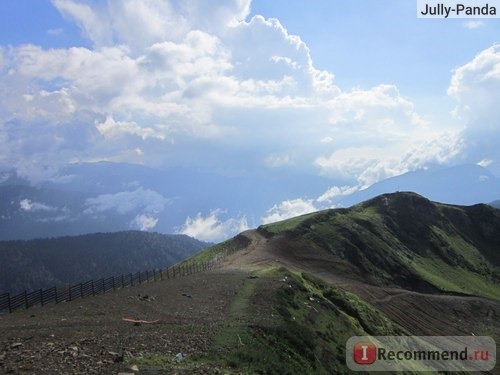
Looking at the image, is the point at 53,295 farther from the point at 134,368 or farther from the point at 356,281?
the point at 356,281

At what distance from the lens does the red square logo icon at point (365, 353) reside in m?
50.5

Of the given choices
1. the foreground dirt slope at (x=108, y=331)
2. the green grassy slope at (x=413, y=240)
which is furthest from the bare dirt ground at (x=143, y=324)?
the green grassy slope at (x=413, y=240)

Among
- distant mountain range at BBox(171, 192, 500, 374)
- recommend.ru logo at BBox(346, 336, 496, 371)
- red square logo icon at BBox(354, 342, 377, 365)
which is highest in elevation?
distant mountain range at BBox(171, 192, 500, 374)

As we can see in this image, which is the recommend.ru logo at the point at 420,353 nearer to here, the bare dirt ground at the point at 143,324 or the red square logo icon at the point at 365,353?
the red square logo icon at the point at 365,353

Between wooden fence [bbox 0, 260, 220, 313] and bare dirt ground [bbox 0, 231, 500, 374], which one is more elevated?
wooden fence [bbox 0, 260, 220, 313]

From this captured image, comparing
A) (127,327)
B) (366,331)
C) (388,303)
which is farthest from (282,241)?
(127,327)

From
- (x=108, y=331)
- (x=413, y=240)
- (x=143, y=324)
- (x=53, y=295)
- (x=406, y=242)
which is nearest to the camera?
(x=108, y=331)

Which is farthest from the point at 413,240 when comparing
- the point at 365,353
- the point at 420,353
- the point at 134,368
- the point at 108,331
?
the point at 134,368

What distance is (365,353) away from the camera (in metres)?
53.5

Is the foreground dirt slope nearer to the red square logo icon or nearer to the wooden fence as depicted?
the wooden fence

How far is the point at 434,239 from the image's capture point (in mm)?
145250

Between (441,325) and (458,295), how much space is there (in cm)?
2689

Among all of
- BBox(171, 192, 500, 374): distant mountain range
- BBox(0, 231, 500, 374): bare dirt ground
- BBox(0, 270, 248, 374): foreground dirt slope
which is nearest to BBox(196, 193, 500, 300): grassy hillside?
BBox(171, 192, 500, 374): distant mountain range

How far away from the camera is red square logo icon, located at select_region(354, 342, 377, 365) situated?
5047cm
